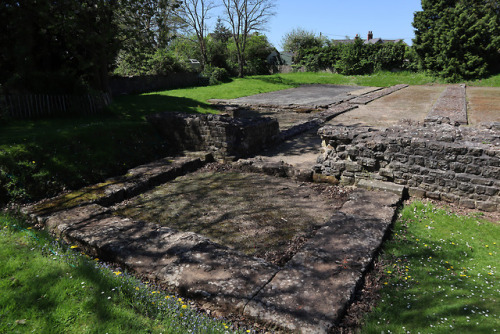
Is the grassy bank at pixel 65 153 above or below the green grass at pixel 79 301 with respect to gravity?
above

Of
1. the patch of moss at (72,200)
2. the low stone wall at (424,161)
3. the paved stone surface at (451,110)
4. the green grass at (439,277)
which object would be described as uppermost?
the paved stone surface at (451,110)

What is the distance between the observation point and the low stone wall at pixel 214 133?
8531 mm

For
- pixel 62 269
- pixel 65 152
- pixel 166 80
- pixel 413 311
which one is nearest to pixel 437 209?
pixel 413 311

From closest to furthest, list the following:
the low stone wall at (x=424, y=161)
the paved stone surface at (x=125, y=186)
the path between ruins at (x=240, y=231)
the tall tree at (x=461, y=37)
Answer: the path between ruins at (x=240, y=231) < the low stone wall at (x=424, y=161) < the paved stone surface at (x=125, y=186) < the tall tree at (x=461, y=37)

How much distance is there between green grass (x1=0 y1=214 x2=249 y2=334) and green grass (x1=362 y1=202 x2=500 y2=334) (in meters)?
1.82

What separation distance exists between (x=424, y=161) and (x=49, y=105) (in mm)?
11302

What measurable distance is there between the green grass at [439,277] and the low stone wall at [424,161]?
22.6 inches

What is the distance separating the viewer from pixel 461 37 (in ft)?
93.3

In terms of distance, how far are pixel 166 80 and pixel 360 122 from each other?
55.1 feet

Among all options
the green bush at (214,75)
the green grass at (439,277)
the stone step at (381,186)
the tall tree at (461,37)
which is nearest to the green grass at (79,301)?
the green grass at (439,277)

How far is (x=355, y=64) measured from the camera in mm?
35656

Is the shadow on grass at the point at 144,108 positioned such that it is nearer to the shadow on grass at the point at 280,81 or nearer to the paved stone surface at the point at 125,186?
the paved stone surface at the point at 125,186

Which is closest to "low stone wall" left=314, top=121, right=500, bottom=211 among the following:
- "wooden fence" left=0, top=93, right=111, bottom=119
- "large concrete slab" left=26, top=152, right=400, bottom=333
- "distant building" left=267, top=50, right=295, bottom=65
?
"large concrete slab" left=26, top=152, right=400, bottom=333

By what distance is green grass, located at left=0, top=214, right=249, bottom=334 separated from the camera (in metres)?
2.63
